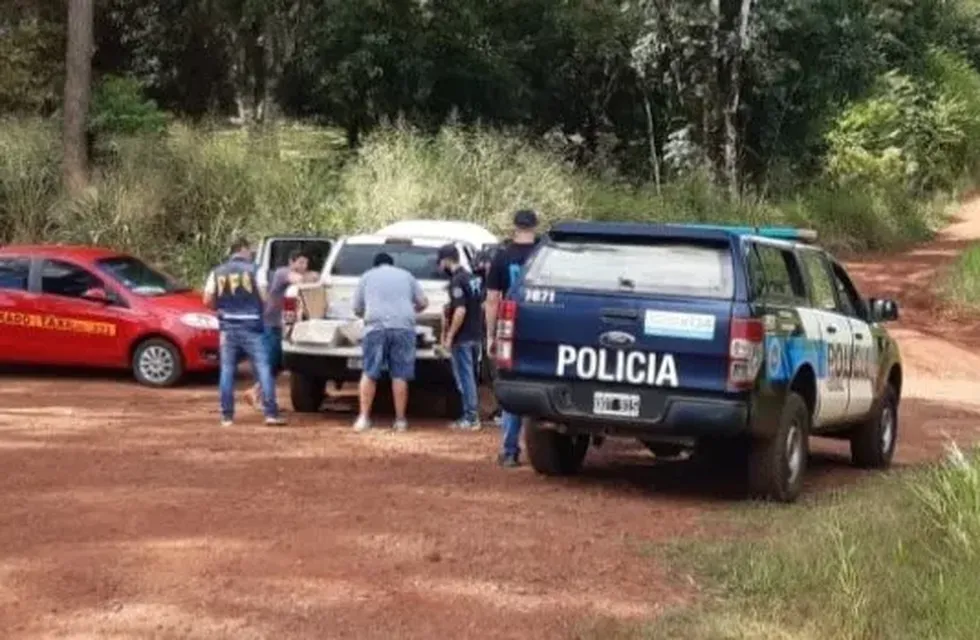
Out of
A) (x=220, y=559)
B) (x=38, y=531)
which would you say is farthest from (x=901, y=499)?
(x=38, y=531)

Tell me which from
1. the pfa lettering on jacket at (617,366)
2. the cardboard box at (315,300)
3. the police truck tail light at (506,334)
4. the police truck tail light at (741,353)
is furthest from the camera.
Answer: the cardboard box at (315,300)

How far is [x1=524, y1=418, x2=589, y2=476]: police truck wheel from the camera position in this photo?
10.7 metres

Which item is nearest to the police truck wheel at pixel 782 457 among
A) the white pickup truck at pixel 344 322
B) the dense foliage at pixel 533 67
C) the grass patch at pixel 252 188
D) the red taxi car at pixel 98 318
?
the white pickup truck at pixel 344 322

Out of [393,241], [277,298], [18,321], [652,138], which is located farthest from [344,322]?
[652,138]

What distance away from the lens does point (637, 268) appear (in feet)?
32.4

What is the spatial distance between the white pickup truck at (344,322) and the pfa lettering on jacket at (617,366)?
4.01 meters

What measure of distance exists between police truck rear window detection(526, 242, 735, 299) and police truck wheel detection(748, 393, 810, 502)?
101 centimetres

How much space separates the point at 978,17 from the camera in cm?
4853

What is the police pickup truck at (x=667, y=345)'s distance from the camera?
371 inches

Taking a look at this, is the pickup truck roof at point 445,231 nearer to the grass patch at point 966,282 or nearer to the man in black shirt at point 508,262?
the man in black shirt at point 508,262

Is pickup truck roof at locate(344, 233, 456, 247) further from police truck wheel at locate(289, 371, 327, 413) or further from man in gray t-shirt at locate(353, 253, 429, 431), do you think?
man in gray t-shirt at locate(353, 253, 429, 431)

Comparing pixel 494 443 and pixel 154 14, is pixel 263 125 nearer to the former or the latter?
pixel 154 14

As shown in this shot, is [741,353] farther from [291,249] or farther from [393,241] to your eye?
Result: [291,249]

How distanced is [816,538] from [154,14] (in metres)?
26.0
